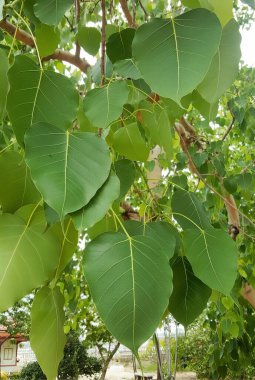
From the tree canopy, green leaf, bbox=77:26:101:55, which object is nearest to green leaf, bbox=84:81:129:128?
the tree canopy

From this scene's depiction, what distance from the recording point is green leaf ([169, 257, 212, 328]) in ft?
1.68

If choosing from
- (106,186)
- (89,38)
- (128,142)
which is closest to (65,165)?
(106,186)

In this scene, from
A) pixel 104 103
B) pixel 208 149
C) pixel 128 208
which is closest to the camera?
pixel 104 103

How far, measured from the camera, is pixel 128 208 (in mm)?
1656

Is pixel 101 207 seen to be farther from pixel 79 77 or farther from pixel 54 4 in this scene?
pixel 79 77

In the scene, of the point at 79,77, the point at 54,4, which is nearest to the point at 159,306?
the point at 54,4

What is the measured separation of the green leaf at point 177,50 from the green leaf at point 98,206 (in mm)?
90

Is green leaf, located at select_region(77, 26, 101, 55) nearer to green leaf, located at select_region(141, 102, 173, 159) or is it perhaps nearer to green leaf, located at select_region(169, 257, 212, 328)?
green leaf, located at select_region(141, 102, 173, 159)

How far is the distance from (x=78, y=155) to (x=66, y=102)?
0.06 meters

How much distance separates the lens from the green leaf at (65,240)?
508 mm

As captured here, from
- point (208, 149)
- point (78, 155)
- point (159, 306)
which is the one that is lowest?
point (159, 306)

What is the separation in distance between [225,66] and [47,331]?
1.03ft

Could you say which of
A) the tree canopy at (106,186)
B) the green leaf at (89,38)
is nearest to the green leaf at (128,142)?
the tree canopy at (106,186)

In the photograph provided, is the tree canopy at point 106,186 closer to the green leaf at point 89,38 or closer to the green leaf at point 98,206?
the green leaf at point 98,206
